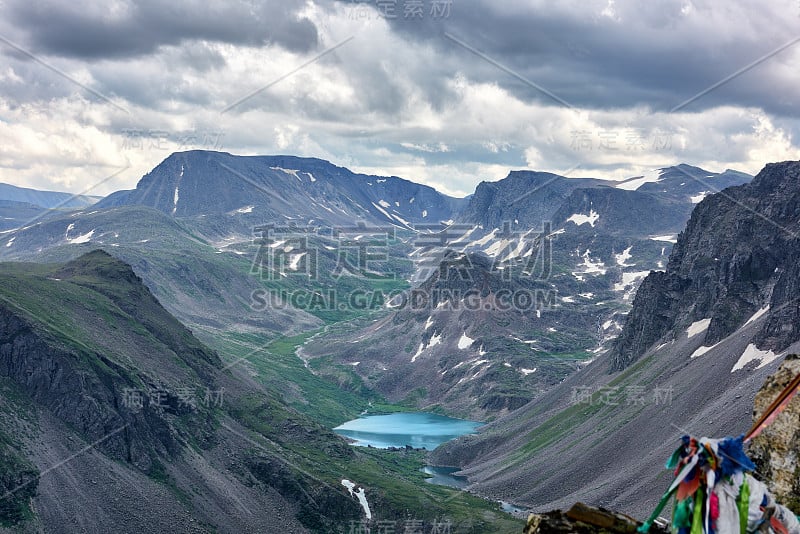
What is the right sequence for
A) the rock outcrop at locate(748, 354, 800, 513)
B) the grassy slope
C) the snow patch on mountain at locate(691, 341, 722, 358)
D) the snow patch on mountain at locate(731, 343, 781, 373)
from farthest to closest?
1. the snow patch on mountain at locate(691, 341, 722, 358)
2. the snow patch on mountain at locate(731, 343, 781, 373)
3. the grassy slope
4. the rock outcrop at locate(748, 354, 800, 513)

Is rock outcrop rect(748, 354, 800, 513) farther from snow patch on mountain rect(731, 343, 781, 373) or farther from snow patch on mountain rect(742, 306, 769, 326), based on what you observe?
snow patch on mountain rect(742, 306, 769, 326)

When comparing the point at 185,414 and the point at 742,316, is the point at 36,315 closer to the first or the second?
the point at 185,414

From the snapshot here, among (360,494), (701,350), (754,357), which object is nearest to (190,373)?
(360,494)

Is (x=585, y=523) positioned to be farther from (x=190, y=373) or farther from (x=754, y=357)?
(x=190, y=373)

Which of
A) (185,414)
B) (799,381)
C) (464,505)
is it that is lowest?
(464,505)

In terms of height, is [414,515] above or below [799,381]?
below

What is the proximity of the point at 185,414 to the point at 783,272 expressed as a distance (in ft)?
480

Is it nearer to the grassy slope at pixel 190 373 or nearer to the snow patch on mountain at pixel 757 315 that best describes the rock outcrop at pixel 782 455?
the grassy slope at pixel 190 373

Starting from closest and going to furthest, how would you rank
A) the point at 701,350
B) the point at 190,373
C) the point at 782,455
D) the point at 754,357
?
1. the point at 782,455
2. the point at 754,357
3. the point at 190,373
4. the point at 701,350

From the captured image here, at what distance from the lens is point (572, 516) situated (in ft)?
69.6

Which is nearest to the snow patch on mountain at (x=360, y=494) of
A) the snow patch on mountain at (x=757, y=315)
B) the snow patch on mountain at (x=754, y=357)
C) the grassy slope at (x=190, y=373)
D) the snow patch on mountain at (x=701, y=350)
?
the grassy slope at (x=190, y=373)

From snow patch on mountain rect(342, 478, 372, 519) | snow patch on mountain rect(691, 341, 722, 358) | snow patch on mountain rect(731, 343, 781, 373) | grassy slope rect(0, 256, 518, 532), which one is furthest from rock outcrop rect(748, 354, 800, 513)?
snow patch on mountain rect(691, 341, 722, 358)

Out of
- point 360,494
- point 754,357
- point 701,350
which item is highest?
point 754,357

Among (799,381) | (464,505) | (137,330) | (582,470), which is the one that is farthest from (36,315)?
(799,381)
